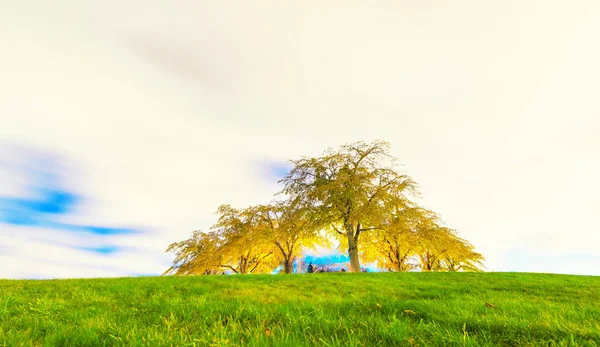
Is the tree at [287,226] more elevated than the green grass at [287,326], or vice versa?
the tree at [287,226]

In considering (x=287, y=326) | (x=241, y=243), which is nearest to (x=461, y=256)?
(x=241, y=243)

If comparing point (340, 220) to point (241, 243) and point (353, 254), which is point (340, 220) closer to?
point (353, 254)

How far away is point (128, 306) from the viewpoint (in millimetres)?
5617

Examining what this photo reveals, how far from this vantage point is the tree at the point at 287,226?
2380cm

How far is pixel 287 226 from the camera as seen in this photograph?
24875mm

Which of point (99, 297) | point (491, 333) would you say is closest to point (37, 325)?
point (99, 297)

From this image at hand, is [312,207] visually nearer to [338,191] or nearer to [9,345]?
[338,191]

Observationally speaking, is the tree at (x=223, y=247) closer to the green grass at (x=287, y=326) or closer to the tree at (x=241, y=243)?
the tree at (x=241, y=243)

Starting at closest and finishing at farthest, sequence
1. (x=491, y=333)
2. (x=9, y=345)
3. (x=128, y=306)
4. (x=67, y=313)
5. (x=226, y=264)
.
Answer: (x=9, y=345) → (x=491, y=333) → (x=67, y=313) → (x=128, y=306) → (x=226, y=264)

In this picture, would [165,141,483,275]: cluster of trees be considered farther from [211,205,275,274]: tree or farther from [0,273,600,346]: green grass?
[0,273,600,346]: green grass

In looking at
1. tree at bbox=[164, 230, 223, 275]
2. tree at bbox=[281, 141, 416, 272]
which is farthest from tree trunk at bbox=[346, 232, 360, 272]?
tree at bbox=[164, 230, 223, 275]

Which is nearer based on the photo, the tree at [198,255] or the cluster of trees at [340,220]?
the cluster of trees at [340,220]

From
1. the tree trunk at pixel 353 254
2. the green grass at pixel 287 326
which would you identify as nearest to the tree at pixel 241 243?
the tree trunk at pixel 353 254

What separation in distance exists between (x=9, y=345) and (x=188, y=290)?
484 cm
